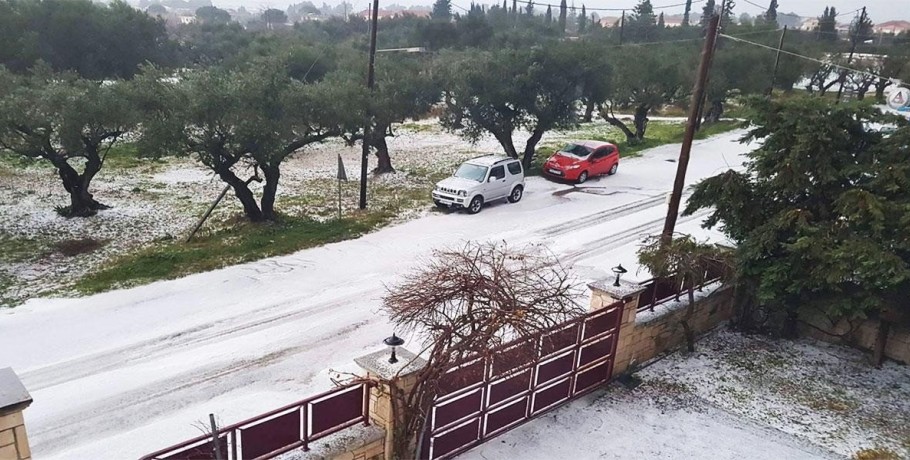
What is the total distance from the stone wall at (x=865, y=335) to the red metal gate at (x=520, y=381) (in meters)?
4.75

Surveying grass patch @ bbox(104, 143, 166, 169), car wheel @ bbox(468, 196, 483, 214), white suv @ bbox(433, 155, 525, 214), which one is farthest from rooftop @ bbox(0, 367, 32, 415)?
grass patch @ bbox(104, 143, 166, 169)

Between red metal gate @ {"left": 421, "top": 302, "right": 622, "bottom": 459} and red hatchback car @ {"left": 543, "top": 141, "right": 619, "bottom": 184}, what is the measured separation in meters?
14.7

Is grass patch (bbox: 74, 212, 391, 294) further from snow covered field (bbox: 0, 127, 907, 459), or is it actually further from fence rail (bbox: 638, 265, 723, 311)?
fence rail (bbox: 638, 265, 723, 311)

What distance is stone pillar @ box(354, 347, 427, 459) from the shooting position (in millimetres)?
6699

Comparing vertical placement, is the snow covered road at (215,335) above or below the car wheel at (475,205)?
below

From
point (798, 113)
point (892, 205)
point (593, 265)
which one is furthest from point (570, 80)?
point (892, 205)

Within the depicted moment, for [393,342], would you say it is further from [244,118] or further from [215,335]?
[244,118]

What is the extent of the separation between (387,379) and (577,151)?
63.2ft

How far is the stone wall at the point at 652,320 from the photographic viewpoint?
9492mm

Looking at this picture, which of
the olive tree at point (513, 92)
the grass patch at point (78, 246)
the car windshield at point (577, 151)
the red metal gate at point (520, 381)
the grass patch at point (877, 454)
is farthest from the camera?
the car windshield at point (577, 151)

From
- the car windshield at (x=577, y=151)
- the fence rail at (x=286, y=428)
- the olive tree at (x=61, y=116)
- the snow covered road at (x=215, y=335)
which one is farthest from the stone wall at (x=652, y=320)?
the olive tree at (x=61, y=116)

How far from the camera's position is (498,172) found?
20.5 m

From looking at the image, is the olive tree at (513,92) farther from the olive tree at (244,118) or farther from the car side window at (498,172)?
the olive tree at (244,118)

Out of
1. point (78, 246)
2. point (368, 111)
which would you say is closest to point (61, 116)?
point (78, 246)
